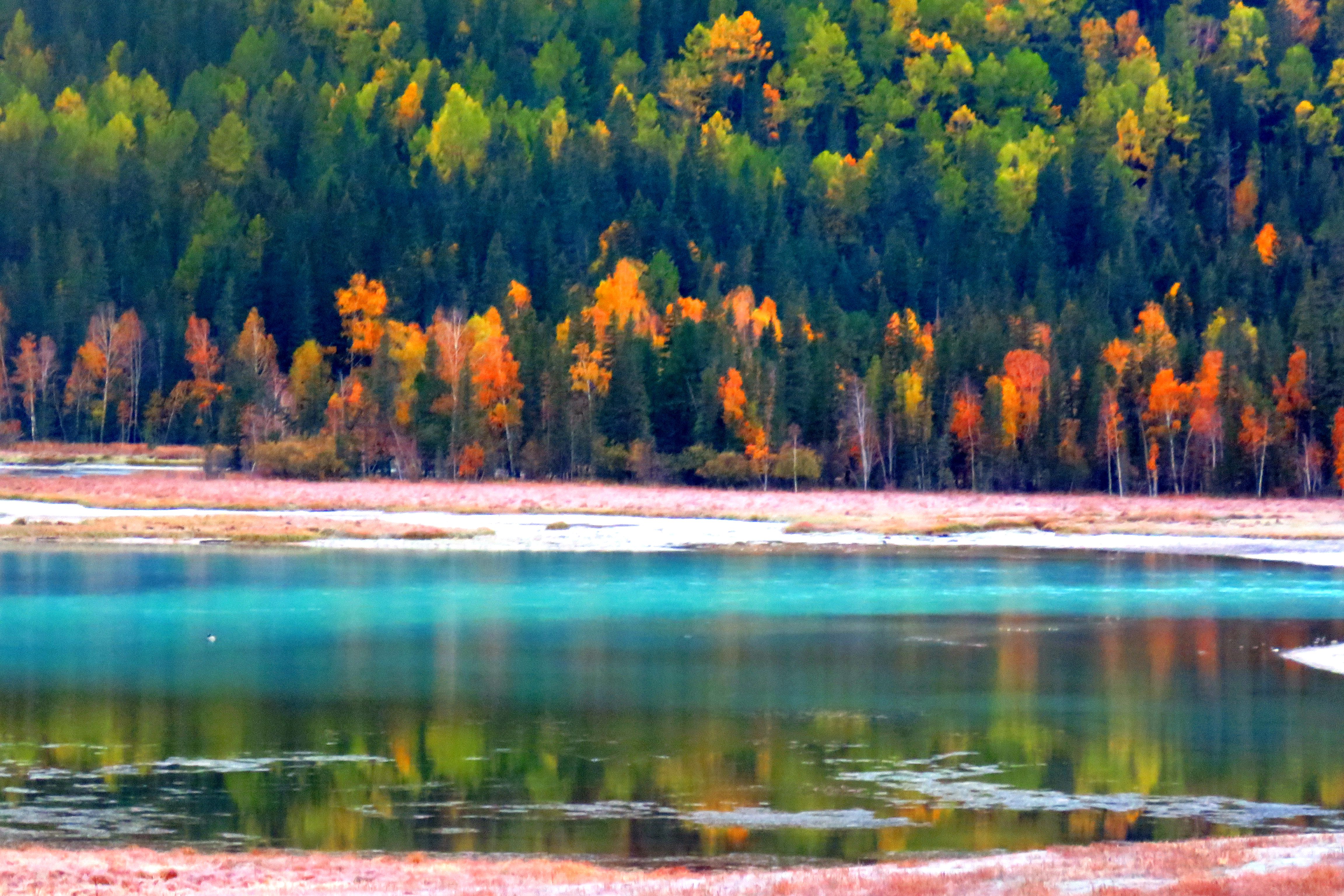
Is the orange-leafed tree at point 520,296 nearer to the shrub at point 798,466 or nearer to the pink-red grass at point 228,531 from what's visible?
the shrub at point 798,466

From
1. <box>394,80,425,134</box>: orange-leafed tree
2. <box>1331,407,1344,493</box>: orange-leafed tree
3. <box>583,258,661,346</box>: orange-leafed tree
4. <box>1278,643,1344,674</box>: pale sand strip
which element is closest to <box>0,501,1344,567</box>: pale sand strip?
<box>1278,643,1344,674</box>: pale sand strip

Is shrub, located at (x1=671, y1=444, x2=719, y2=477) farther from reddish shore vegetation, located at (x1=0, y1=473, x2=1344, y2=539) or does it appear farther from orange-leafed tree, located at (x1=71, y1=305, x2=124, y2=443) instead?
orange-leafed tree, located at (x1=71, y1=305, x2=124, y2=443)

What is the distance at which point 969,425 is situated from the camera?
332 feet

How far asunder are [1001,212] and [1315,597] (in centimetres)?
12819

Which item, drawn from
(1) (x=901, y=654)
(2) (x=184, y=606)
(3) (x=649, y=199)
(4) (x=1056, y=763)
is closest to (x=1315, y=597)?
(1) (x=901, y=654)

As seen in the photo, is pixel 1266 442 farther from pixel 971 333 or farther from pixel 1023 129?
pixel 1023 129

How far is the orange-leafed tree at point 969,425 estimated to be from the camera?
100438 mm

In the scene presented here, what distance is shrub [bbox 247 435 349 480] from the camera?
99688mm

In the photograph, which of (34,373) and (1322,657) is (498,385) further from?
(1322,657)

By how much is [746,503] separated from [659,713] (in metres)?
57.2

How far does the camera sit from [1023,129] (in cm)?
19188

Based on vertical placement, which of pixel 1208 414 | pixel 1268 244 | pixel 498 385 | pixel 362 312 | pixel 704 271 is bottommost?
pixel 1208 414

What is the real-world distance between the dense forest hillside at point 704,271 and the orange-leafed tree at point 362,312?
27cm

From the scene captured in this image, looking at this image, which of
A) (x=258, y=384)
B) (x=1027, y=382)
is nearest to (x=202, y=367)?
(x=258, y=384)
